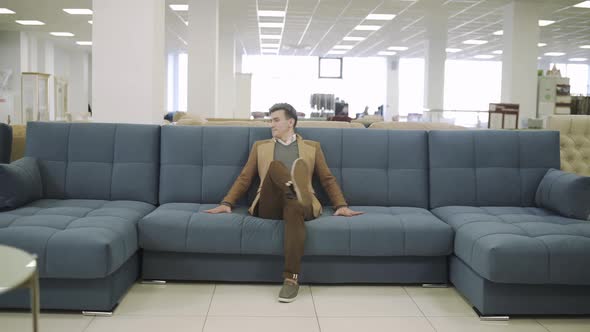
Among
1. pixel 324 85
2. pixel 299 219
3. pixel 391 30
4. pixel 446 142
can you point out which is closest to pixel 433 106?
pixel 391 30

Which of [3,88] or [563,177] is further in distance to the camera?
[3,88]

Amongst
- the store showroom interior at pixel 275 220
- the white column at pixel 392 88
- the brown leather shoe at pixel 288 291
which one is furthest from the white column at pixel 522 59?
the white column at pixel 392 88

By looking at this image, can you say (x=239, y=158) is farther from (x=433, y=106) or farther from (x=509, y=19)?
(x=433, y=106)

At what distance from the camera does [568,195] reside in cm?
373

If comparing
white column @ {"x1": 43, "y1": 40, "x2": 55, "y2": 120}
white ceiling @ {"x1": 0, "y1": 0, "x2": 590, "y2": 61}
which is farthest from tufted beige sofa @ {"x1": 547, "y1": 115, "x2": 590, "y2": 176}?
white column @ {"x1": 43, "y1": 40, "x2": 55, "y2": 120}

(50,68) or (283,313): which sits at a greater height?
(50,68)

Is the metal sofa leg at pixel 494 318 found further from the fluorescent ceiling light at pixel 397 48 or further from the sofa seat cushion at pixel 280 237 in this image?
the fluorescent ceiling light at pixel 397 48

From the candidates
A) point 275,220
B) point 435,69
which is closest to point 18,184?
point 275,220

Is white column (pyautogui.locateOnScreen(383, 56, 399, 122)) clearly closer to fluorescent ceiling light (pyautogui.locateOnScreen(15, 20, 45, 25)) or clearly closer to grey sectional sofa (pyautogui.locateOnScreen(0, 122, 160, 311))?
fluorescent ceiling light (pyautogui.locateOnScreen(15, 20, 45, 25))

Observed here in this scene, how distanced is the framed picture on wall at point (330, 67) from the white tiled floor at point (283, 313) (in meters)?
20.9

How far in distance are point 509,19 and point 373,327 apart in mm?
10155

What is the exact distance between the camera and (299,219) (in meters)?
3.46

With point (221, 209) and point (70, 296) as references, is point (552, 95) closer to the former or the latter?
point (221, 209)

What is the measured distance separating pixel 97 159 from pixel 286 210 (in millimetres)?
1630
